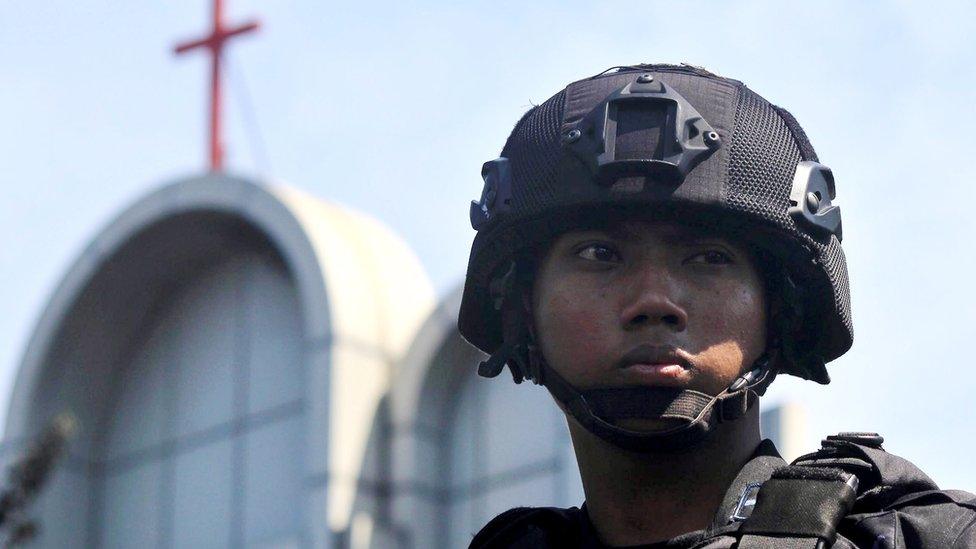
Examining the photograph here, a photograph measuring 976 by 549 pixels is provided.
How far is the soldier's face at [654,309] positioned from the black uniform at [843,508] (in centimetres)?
27

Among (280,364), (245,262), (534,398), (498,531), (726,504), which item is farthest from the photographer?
(245,262)

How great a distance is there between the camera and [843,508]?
420 centimetres

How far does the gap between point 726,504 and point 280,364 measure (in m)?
16.8

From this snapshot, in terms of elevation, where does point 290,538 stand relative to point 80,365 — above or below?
below

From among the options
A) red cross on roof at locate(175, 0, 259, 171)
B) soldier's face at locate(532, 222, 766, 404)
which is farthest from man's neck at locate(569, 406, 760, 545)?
red cross on roof at locate(175, 0, 259, 171)

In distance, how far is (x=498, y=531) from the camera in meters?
4.84

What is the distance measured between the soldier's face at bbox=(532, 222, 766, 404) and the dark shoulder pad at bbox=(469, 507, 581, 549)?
0.40m

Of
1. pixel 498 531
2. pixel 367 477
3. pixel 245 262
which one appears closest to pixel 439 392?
pixel 367 477

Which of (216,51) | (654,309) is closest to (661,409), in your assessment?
(654,309)

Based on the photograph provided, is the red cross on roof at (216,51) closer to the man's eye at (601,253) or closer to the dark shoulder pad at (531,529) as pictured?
the dark shoulder pad at (531,529)

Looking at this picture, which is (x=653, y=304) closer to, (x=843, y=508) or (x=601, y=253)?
(x=601, y=253)

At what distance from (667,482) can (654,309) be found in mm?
387

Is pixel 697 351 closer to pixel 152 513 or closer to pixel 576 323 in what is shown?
pixel 576 323

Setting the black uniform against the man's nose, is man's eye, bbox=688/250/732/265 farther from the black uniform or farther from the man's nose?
the black uniform
